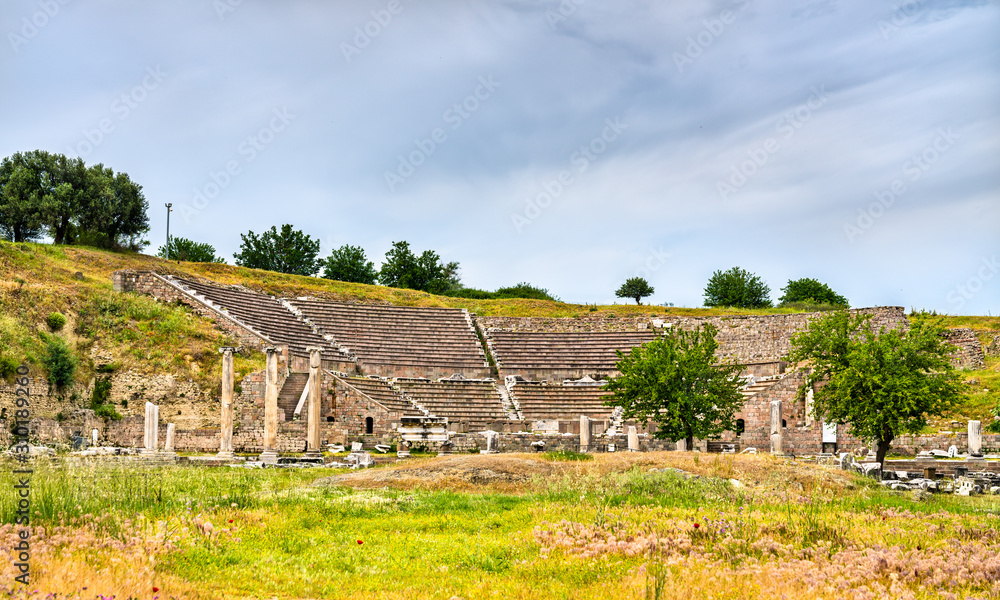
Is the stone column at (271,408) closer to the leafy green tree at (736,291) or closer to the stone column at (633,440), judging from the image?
the stone column at (633,440)

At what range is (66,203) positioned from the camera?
6675 cm

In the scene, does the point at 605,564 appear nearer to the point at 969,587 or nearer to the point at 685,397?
the point at 969,587

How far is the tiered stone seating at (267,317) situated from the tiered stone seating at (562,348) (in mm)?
12271

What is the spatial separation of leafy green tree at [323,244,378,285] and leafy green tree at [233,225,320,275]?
148 centimetres

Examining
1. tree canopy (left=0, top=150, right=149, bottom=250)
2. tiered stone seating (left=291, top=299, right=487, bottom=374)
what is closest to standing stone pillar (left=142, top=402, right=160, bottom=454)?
tiered stone seating (left=291, top=299, right=487, bottom=374)

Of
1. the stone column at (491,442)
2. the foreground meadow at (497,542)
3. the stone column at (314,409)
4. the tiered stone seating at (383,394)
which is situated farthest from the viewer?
the tiered stone seating at (383,394)

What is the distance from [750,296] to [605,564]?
8163cm

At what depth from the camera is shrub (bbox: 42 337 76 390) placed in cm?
3962

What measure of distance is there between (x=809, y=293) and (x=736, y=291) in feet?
27.4

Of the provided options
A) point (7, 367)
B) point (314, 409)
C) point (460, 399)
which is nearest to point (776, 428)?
point (460, 399)

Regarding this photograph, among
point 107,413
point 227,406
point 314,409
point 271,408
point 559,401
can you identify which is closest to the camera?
point 227,406

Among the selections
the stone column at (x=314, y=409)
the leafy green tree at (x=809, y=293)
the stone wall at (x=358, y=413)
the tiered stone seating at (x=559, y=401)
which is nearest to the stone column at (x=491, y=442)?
the stone wall at (x=358, y=413)

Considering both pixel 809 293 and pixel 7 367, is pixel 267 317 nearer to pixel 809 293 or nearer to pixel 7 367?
pixel 7 367

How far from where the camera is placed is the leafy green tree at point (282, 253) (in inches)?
3452
